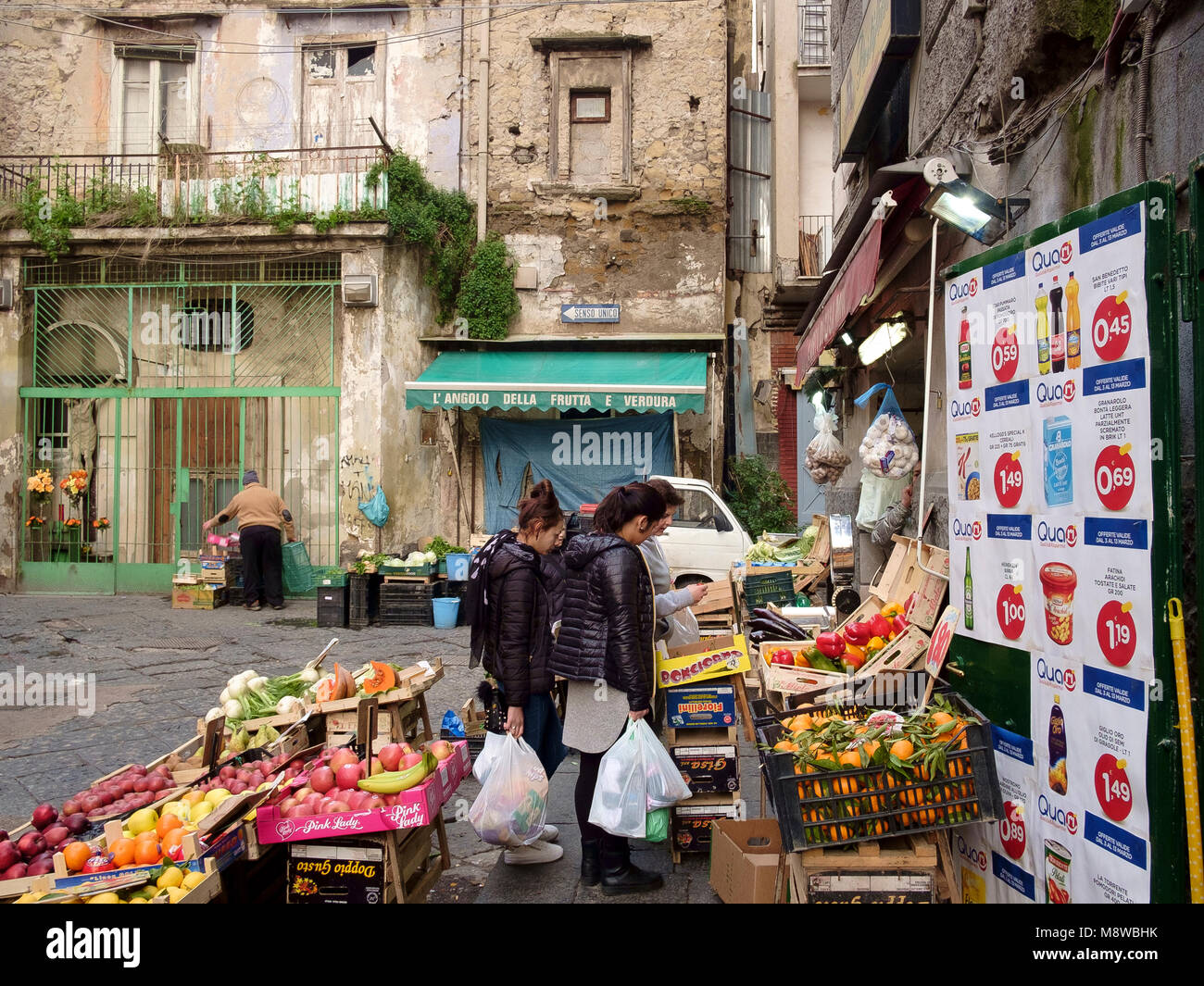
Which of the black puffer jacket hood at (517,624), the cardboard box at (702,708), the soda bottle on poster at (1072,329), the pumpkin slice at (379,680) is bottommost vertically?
the cardboard box at (702,708)

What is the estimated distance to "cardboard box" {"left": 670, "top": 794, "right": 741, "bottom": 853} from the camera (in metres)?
4.59

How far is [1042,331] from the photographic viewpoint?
3.42 m

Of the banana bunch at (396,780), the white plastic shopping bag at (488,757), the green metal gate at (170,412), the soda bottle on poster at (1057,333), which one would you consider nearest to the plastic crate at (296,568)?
the green metal gate at (170,412)

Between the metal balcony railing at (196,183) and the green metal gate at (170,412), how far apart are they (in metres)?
0.81

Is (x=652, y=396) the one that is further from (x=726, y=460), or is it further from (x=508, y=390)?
(x=726, y=460)

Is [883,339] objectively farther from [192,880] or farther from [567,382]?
[192,880]

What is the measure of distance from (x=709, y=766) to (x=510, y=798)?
1028mm

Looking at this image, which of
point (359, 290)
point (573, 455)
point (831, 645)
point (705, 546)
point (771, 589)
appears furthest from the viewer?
point (573, 455)

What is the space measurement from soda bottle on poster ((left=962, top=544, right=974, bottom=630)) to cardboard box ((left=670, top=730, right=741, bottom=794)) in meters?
1.27

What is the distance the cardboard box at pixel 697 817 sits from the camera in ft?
15.1

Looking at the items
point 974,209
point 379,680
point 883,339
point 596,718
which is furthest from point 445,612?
point 974,209

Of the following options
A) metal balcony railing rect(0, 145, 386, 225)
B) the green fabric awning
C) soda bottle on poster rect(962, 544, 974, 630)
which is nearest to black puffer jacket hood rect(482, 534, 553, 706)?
soda bottle on poster rect(962, 544, 974, 630)

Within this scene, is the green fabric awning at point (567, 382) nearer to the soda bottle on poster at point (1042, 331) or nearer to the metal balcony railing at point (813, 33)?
the metal balcony railing at point (813, 33)

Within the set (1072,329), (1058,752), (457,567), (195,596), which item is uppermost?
(1072,329)
